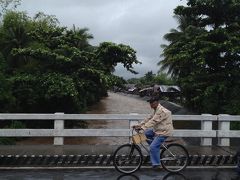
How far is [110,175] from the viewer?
10656 millimetres

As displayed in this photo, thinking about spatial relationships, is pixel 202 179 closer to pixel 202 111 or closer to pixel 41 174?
pixel 41 174

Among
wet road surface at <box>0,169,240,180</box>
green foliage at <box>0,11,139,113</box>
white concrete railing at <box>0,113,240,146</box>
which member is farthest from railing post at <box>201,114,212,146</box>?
green foliage at <box>0,11,139,113</box>

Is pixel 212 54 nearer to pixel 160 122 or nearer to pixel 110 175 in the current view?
pixel 160 122

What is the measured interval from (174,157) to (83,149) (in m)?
3.29

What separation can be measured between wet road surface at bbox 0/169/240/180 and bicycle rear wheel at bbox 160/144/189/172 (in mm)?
162

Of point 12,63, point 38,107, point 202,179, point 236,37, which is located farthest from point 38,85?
point 202,179

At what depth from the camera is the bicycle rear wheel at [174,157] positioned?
36.2ft

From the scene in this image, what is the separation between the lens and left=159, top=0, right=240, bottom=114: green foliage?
18078 mm

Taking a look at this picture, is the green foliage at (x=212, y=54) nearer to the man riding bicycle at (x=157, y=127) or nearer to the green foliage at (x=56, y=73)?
the green foliage at (x=56, y=73)

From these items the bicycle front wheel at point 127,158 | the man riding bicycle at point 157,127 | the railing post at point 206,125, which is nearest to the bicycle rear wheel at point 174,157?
the man riding bicycle at point 157,127

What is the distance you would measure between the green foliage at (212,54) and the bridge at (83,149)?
4.08 meters

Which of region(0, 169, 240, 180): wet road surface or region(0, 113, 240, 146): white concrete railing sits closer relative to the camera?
region(0, 169, 240, 180): wet road surface

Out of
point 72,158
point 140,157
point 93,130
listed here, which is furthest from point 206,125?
point 72,158

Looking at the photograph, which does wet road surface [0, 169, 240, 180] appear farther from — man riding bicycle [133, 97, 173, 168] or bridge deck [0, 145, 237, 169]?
bridge deck [0, 145, 237, 169]
